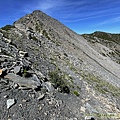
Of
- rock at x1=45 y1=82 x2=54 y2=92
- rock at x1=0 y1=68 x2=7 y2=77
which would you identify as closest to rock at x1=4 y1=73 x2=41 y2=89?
rock at x1=0 y1=68 x2=7 y2=77

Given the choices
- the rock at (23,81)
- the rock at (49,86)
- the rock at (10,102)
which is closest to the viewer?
the rock at (10,102)

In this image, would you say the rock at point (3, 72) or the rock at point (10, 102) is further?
the rock at point (3, 72)

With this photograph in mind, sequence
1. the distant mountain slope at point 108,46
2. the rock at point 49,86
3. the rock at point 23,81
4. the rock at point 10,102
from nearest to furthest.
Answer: the rock at point 10,102 → the rock at point 23,81 → the rock at point 49,86 → the distant mountain slope at point 108,46

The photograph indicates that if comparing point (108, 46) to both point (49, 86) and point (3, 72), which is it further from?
point (3, 72)

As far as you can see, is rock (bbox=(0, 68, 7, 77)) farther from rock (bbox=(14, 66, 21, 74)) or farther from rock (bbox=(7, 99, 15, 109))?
rock (bbox=(7, 99, 15, 109))

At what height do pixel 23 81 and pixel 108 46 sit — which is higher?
pixel 108 46

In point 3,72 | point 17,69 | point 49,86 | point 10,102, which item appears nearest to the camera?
point 10,102

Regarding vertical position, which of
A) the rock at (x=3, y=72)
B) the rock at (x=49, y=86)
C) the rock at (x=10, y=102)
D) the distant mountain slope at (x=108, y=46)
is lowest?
the rock at (x=10, y=102)

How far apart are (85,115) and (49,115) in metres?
2.25

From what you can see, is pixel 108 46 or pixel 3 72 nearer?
pixel 3 72

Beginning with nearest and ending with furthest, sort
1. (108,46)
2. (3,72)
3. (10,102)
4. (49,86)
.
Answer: (10,102), (3,72), (49,86), (108,46)

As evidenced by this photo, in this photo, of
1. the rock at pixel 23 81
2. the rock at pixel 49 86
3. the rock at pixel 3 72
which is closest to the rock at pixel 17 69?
the rock at pixel 23 81

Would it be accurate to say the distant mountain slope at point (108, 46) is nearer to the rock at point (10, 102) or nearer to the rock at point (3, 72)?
the rock at point (3, 72)

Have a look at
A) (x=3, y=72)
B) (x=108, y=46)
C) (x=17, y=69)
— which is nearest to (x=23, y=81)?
(x=17, y=69)
